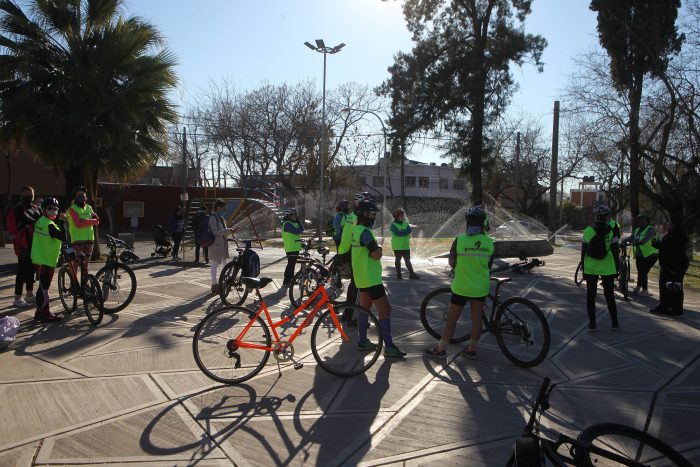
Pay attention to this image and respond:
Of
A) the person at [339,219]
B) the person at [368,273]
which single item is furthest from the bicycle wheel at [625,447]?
the person at [339,219]

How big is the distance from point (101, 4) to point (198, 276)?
7.57m

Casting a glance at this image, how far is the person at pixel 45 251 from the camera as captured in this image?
707 centimetres

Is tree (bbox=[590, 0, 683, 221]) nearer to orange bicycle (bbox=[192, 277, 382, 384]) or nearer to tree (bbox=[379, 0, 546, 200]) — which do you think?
tree (bbox=[379, 0, 546, 200])

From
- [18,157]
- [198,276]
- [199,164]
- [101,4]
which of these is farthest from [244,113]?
[198,276]

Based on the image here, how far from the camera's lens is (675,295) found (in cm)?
861

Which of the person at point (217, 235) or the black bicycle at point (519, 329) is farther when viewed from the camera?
the person at point (217, 235)

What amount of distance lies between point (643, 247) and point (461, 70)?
1427 centimetres

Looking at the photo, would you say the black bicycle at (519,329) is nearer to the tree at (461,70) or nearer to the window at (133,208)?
the tree at (461,70)

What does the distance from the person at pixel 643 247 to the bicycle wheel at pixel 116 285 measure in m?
8.61

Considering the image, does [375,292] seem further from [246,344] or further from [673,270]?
[673,270]

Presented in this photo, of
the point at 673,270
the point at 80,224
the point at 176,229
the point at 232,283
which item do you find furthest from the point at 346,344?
the point at 176,229

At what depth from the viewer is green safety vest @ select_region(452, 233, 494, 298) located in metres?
5.63

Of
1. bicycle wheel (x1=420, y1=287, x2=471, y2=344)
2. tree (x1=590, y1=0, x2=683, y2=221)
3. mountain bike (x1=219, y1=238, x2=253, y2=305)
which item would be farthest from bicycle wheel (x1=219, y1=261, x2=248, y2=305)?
tree (x1=590, y1=0, x2=683, y2=221)

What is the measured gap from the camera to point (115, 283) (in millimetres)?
7746
